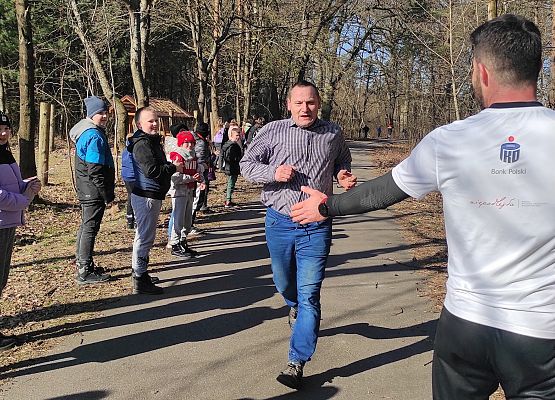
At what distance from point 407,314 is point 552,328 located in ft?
12.4

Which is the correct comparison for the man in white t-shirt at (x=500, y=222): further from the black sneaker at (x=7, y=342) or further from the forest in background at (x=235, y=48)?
the forest in background at (x=235, y=48)

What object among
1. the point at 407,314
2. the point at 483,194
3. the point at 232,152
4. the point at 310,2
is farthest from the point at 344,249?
the point at 310,2

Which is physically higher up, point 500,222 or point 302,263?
point 500,222

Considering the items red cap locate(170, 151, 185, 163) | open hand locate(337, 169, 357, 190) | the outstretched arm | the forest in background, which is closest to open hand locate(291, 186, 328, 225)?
the outstretched arm

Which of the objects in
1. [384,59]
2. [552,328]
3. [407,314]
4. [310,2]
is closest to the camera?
[552,328]

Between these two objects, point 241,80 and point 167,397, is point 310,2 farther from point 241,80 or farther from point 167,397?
point 167,397

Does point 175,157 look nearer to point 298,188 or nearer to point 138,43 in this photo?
point 298,188

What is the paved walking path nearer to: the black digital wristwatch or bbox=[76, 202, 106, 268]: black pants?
bbox=[76, 202, 106, 268]: black pants

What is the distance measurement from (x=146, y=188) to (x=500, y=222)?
4707mm

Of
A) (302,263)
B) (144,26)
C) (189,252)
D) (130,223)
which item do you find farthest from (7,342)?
(144,26)

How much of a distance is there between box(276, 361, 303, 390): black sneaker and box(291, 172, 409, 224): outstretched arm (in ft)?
5.05

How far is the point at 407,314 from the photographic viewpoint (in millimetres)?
5738

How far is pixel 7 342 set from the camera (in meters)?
4.75

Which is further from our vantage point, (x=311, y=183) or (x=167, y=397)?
(x=311, y=183)
